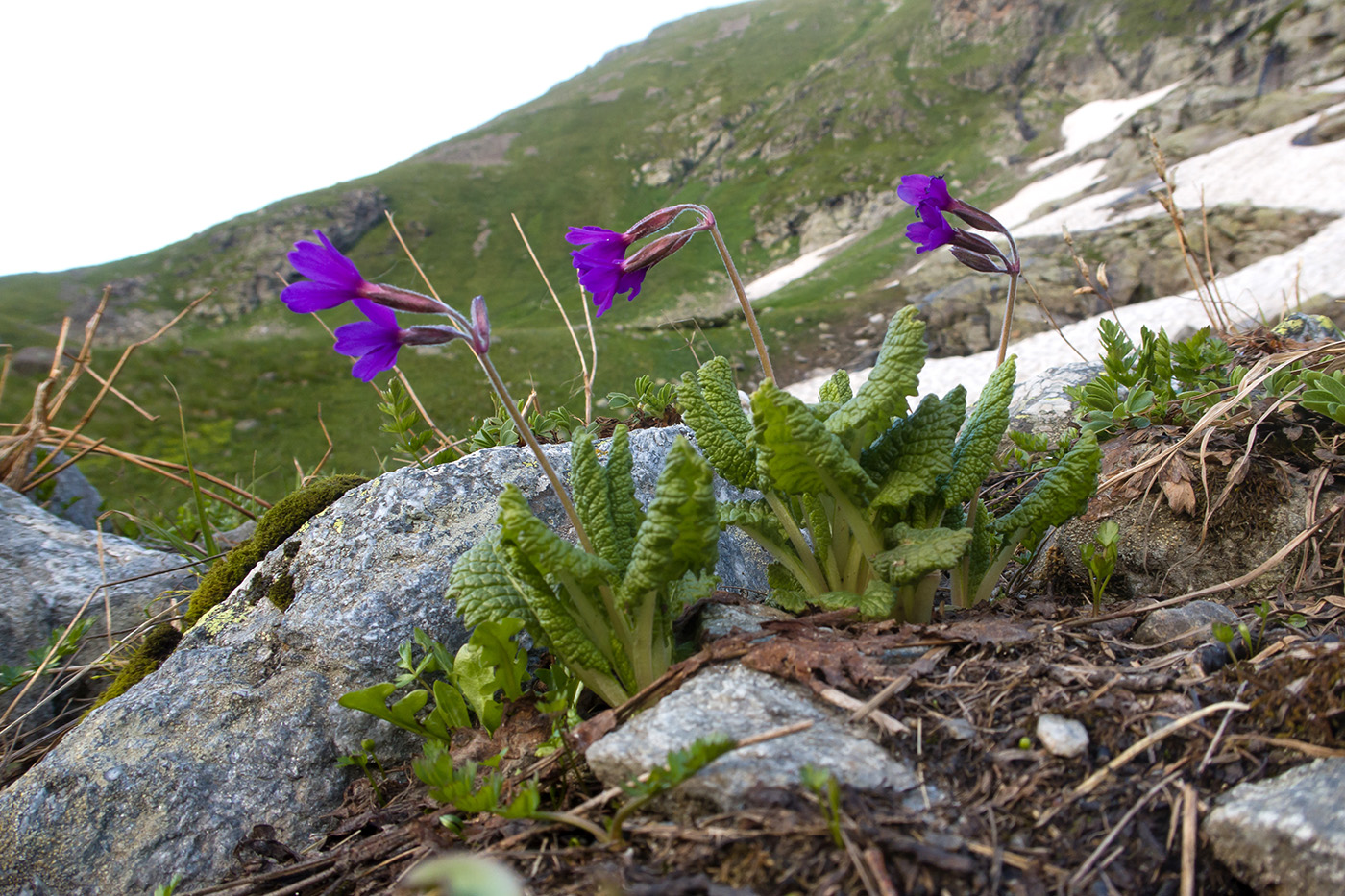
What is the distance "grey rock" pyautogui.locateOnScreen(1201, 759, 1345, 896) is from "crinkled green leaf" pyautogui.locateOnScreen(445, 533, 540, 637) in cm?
146

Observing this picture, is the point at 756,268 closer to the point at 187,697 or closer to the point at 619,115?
the point at 619,115

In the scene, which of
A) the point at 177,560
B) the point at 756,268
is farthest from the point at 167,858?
the point at 756,268

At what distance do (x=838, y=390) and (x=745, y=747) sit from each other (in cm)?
135

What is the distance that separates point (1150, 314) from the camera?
52.1 ft

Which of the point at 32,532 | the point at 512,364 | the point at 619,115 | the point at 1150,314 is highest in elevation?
the point at 619,115

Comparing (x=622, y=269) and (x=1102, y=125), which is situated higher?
(x=622, y=269)

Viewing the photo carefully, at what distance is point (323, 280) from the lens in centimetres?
167

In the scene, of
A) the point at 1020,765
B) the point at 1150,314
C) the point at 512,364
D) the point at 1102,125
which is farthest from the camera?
the point at 1102,125

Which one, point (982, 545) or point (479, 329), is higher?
point (479, 329)

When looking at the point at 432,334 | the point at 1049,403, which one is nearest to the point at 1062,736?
the point at 432,334

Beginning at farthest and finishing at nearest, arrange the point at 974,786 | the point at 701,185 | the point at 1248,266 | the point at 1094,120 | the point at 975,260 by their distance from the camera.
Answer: the point at 701,185 < the point at 1094,120 < the point at 1248,266 < the point at 975,260 < the point at 974,786

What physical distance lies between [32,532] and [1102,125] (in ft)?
183

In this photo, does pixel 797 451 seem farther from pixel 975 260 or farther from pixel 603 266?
pixel 975 260

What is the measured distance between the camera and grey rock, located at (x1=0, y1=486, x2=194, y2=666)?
318cm
